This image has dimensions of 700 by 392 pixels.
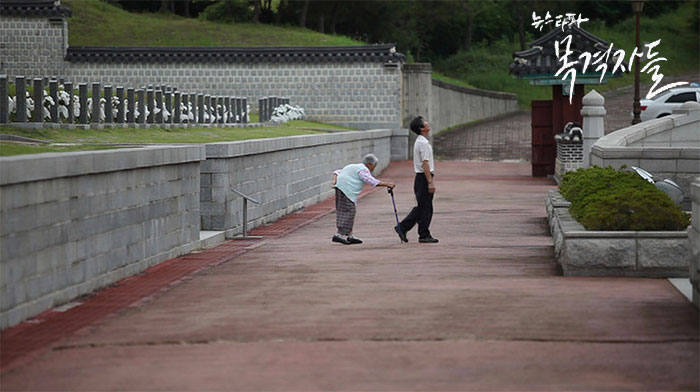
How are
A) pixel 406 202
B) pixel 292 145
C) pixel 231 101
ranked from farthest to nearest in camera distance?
1. pixel 231 101
2. pixel 406 202
3. pixel 292 145

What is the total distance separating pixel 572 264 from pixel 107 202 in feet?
17.5

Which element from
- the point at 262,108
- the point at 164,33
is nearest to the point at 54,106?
the point at 262,108

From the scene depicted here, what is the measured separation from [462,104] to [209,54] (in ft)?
53.1

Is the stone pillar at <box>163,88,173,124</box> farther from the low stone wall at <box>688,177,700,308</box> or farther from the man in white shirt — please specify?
the low stone wall at <box>688,177,700,308</box>

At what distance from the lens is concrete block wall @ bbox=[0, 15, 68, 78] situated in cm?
4834

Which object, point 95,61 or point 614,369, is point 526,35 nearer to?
point 95,61

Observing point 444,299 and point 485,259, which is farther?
point 485,259

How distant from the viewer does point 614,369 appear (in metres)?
8.30

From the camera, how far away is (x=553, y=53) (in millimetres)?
36438

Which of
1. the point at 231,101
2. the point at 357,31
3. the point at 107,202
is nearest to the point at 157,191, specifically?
the point at 107,202

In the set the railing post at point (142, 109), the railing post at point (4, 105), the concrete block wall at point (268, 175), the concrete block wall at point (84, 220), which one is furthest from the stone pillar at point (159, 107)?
the concrete block wall at point (84, 220)

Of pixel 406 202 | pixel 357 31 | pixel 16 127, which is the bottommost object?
pixel 406 202

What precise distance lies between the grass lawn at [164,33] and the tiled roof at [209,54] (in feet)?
14.8

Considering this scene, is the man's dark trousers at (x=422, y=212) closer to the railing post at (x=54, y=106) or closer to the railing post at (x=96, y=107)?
the railing post at (x=54, y=106)
